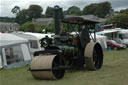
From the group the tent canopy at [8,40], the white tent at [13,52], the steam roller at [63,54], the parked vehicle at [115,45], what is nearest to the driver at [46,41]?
the steam roller at [63,54]

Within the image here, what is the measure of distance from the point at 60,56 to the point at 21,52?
5.95 meters

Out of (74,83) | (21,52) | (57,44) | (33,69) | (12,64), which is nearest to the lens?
(74,83)

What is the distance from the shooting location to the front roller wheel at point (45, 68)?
20.8ft

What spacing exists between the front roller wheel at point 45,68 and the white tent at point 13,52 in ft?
15.9

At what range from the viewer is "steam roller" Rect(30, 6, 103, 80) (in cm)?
646

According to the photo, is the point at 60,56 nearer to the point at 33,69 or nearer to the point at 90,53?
the point at 33,69

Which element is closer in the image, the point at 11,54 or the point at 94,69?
the point at 94,69

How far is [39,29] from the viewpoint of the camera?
171 feet

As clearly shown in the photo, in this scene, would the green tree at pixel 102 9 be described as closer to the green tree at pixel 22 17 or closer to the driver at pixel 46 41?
the green tree at pixel 22 17

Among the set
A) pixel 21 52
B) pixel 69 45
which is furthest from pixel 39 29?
pixel 69 45

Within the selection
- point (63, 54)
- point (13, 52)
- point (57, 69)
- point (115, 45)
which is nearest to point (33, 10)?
point (115, 45)

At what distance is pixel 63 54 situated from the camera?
761cm

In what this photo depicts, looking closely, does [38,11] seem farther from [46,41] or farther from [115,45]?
[46,41]

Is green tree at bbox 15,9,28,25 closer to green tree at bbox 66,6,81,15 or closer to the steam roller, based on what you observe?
green tree at bbox 66,6,81,15
